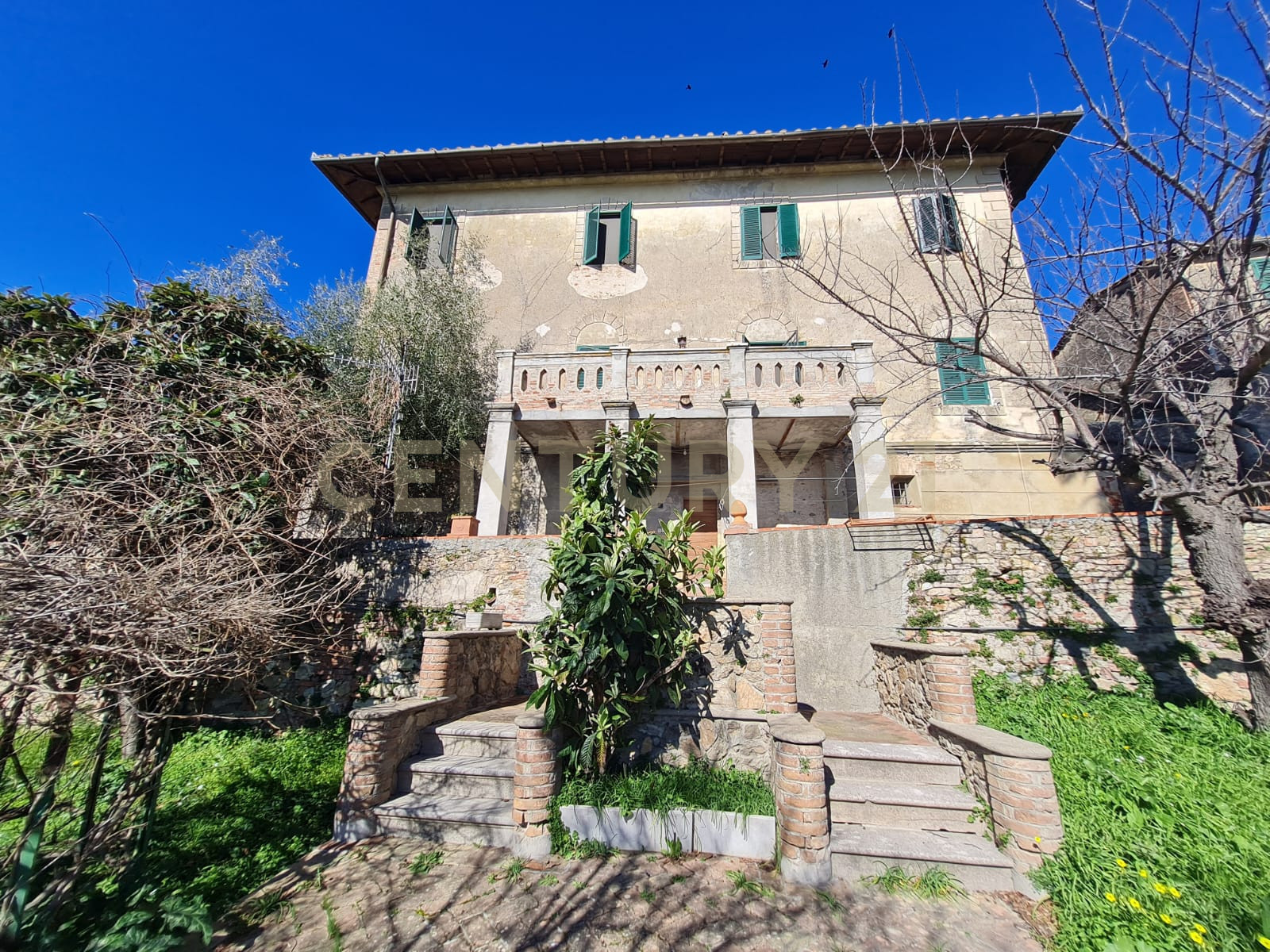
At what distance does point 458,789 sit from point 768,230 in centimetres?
1263

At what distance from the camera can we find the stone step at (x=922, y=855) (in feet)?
10.7

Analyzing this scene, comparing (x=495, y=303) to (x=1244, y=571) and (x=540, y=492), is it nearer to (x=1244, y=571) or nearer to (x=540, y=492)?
(x=540, y=492)

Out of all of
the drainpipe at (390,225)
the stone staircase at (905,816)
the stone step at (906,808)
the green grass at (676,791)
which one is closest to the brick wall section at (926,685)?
the stone staircase at (905,816)

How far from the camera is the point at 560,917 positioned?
308 cm

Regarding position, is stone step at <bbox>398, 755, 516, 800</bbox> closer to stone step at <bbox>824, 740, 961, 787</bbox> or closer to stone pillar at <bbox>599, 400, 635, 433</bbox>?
stone step at <bbox>824, 740, 961, 787</bbox>

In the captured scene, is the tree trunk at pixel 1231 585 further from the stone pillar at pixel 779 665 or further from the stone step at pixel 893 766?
the stone pillar at pixel 779 665

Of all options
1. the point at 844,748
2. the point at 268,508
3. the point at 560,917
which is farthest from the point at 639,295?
the point at 560,917

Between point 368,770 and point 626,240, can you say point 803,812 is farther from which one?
point 626,240

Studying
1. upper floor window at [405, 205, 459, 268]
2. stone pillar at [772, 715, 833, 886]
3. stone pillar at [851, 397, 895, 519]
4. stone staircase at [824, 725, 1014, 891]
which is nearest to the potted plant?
stone pillar at [772, 715, 833, 886]

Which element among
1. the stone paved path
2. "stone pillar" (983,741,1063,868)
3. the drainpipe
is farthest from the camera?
the drainpipe

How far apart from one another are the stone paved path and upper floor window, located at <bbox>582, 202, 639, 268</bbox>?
1186 cm

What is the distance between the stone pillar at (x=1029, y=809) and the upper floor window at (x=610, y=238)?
38.4ft

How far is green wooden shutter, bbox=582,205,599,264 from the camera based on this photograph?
12211 mm

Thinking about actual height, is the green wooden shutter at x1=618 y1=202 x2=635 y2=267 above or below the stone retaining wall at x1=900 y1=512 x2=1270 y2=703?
above
